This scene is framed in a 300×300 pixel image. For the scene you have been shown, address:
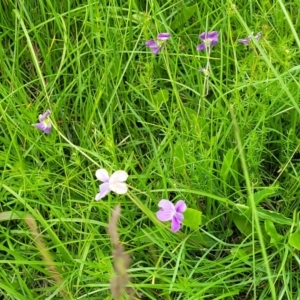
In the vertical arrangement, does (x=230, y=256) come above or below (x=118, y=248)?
below

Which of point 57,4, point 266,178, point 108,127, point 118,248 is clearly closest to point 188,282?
point 266,178

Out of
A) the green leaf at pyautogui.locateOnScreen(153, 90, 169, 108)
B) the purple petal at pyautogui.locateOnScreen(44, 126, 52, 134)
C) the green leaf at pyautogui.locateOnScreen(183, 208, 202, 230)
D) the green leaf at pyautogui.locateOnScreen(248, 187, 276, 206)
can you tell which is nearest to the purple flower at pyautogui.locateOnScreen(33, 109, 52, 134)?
the purple petal at pyautogui.locateOnScreen(44, 126, 52, 134)

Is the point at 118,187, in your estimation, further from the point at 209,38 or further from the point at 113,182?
the point at 209,38

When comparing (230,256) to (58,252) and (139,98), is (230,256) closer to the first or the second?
(58,252)

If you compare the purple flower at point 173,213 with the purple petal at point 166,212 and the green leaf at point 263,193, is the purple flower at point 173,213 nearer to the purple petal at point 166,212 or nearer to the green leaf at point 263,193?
the purple petal at point 166,212

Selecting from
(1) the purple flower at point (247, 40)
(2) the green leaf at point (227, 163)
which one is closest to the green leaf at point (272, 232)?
(2) the green leaf at point (227, 163)

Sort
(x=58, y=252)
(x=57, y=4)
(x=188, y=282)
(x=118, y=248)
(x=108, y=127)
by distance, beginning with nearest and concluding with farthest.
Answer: (x=118, y=248) < (x=188, y=282) < (x=58, y=252) < (x=108, y=127) < (x=57, y=4)

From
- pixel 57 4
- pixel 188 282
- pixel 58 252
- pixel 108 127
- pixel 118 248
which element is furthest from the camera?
pixel 57 4
